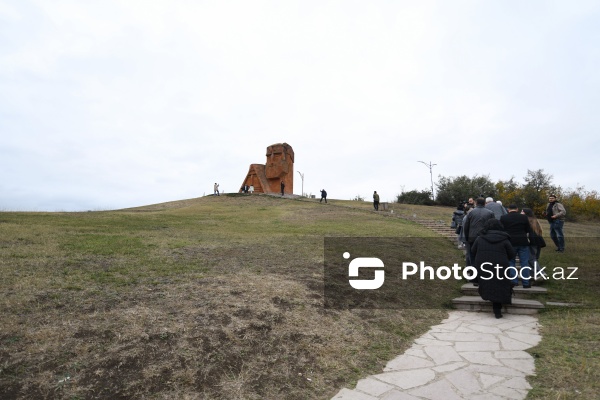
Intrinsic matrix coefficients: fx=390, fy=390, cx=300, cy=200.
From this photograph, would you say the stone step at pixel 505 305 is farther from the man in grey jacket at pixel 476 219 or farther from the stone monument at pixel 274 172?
the stone monument at pixel 274 172

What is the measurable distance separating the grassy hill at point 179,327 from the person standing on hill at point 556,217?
4743 millimetres

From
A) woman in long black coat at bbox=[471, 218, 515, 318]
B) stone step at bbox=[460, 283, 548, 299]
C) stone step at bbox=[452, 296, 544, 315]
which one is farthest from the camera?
stone step at bbox=[460, 283, 548, 299]

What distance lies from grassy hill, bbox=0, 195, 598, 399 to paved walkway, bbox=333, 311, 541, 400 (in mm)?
250

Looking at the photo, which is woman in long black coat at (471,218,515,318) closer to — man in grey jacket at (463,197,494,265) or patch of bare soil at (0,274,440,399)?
man in grey jacket at (463,197,494,265)

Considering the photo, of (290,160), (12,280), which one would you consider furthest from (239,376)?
(290,160)

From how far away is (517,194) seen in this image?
3709 cm

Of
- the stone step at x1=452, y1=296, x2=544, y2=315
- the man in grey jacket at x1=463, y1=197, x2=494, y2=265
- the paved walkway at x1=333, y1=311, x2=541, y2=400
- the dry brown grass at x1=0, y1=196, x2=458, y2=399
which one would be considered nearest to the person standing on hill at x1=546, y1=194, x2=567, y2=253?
the man in grey jacket at x1=463, y1=197, x2=494, y2=265

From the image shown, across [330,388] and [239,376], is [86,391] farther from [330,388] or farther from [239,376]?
[330,388]

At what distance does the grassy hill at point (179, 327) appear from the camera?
157 inches

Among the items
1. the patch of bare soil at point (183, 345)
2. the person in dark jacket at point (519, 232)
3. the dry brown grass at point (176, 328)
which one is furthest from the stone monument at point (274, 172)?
the patch of bare soil at point (183, 345)

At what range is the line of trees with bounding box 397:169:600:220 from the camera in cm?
3471

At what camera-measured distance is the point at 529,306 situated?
702cm

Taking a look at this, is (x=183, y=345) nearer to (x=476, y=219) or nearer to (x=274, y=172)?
(x=476, y=219)

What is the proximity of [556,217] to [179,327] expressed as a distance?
11.2 m
